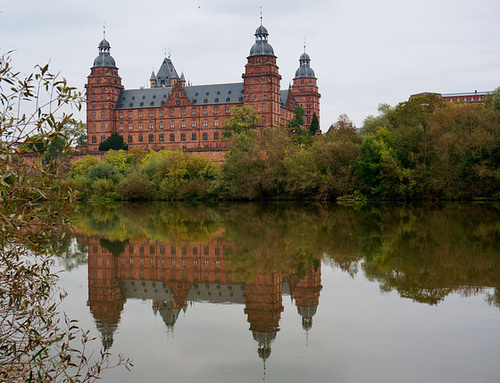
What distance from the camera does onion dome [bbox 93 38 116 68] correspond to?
3765 inches

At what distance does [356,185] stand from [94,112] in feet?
202

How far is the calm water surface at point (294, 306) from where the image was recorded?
21.4 ft

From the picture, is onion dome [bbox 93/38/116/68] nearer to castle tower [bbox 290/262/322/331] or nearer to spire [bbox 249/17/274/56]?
spire [bbox 249/17/274/56]

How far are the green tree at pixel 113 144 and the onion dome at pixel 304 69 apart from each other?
39.5 meters

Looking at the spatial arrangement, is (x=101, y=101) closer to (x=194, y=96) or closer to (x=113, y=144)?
(x=113, y=144)

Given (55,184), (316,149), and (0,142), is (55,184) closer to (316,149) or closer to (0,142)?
(0,142)

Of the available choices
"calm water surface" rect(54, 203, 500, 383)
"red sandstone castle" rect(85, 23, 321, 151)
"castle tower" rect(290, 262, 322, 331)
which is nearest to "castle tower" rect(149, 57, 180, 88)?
"red sandstone castle" rect(85, 23, 321, 151)

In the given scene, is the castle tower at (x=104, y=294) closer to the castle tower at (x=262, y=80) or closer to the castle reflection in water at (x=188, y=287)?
the castle reflection in water at (x=188, y=287)

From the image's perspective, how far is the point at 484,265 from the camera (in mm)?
12234

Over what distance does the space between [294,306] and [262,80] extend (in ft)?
262

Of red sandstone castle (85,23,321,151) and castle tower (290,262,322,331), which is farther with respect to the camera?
red sandstone castle (85,23,321,151)

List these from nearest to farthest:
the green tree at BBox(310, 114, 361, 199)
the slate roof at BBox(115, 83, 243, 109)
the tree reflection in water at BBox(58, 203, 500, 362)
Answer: the tree reflection in water at BBox(58, 203, 500, 362)
the green tree at BBox(310, 114, 361, 199)
the slate roof at BBox(115, 83, 243, 109)

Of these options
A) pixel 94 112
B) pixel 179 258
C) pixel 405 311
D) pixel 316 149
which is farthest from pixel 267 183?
pixel 94 112

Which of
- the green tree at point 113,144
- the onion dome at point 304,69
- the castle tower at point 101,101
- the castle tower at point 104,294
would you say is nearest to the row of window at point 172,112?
the castle tower at point 101,101
